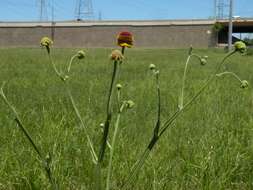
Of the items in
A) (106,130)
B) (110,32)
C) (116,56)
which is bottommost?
(106,130)

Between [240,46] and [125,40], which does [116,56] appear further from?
[240,46]

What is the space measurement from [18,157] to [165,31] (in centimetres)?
5819

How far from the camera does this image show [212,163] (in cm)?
271

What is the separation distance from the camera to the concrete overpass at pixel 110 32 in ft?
193

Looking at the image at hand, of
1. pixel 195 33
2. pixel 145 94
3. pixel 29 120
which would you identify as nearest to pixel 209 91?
pixel 145 94

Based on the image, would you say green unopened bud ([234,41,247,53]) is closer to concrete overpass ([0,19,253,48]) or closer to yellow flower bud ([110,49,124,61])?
yellow flower bud ([110,49,124,61])

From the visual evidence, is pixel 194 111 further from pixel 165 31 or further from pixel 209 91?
pixel 165 31

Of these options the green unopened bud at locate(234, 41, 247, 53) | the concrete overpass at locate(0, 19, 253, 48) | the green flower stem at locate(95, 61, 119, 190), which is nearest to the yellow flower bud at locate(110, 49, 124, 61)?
the green flower stem at locate(95, 61, 119, 190)

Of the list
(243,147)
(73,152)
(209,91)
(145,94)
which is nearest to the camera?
(73,152)

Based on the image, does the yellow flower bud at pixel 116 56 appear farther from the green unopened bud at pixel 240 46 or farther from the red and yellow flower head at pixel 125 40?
the green unopened bud at pixel 240 46

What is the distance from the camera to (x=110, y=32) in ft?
201

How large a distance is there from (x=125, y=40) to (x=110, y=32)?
60314mm

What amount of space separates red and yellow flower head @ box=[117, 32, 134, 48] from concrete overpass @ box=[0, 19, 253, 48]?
56.9 metres

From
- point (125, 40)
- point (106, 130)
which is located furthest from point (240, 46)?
point (106, 130)
